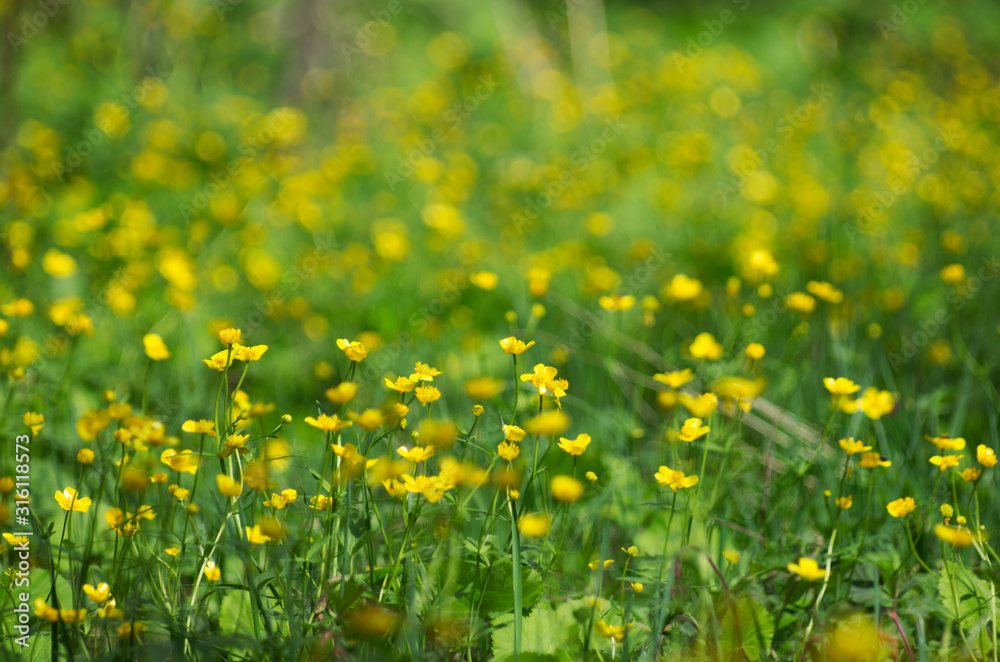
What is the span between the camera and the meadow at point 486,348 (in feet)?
3.96

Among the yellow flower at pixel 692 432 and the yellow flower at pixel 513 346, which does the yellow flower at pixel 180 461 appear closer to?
the yellow flower at pixel 513 346

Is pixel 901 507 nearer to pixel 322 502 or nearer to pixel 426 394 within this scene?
pixel 426 394

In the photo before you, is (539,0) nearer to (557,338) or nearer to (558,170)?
(558,170)

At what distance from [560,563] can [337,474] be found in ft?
1.57

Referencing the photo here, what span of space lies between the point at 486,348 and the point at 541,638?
4.93 feet

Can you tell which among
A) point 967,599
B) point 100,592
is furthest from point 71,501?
point 967,599

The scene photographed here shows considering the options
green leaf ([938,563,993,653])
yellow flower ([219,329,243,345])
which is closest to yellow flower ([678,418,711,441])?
green leaf ([938,563,993,653])

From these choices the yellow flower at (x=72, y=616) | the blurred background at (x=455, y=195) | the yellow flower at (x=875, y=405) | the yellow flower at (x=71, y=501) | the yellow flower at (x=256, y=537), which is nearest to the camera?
the yellow flower at (x=72, y=616)

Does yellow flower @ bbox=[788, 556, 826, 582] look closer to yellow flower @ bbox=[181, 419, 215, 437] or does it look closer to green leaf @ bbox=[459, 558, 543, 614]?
green leaf @ bbox=[459, 558, 543, 614]

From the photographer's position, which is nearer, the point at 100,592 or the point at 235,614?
the point at 100,592

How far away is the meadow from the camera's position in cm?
121

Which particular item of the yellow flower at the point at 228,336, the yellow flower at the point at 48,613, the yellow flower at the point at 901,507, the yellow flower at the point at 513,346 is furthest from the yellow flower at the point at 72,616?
the yellow flower at the point at 901,507

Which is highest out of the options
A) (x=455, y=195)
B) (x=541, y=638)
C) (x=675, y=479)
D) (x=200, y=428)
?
(x=455, y=195)

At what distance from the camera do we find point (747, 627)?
1.24 meters
